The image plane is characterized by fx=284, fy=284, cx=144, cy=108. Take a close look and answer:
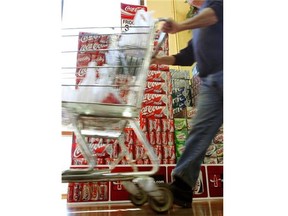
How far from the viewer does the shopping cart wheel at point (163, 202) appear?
83cm

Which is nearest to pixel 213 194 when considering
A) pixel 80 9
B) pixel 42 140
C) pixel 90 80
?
pixel 90 80

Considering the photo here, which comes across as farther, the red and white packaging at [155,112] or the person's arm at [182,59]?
the red and white packaging at [155,112]

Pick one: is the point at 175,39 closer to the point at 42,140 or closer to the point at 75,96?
the point at 75,96

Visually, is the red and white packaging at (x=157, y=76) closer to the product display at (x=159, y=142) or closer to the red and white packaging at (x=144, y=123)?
the product display at (x=159, y=142)

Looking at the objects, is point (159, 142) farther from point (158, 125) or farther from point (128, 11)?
point (128, 11)

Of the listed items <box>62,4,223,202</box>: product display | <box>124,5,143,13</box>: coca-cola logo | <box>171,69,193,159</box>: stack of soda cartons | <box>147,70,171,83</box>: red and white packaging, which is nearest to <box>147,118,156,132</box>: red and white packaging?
<box>62,4,223,202</box>: product display

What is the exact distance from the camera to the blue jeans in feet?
2.26

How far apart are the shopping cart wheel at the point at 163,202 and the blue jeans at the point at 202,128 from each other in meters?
0.06

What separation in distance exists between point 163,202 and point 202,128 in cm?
26

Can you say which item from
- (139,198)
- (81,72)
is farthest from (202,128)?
(139,198)

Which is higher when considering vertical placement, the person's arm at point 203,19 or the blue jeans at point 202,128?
the person's arm at point 203,19

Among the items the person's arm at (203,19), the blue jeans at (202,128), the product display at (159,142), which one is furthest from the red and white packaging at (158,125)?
the person's arm at (203,19)

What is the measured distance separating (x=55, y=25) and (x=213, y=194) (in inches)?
53.4
